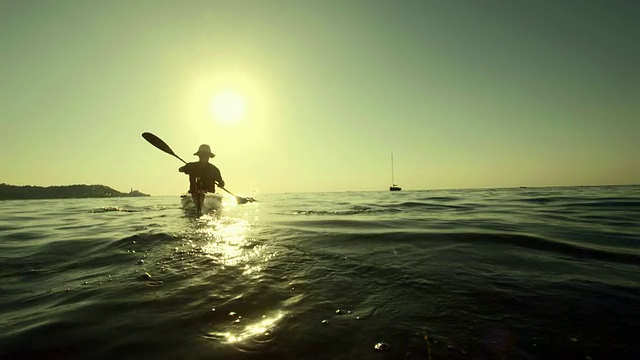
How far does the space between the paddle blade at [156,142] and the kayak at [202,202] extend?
2230mm

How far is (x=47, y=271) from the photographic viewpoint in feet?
14.6

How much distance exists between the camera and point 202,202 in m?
12.0

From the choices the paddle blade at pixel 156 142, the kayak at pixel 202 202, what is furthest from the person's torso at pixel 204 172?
the paddle blade at pixel 156 142

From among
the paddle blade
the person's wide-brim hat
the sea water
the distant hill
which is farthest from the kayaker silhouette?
the distant hill

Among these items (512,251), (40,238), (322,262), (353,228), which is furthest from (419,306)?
(40,238)

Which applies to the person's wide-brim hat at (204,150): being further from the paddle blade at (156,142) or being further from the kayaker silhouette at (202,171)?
the paddle blade at (156,142)

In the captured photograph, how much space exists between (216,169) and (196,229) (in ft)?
23.8

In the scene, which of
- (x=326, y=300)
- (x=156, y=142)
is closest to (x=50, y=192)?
(x=156, y=142)

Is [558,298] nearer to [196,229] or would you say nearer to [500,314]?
[500,314]

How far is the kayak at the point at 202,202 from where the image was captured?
11.9 metres

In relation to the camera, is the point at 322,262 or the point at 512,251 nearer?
the point at 322,262

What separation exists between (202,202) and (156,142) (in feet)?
13.0

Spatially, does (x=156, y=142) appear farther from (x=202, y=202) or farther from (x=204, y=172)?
(x=202, y=202)

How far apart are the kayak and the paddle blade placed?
2.23m
